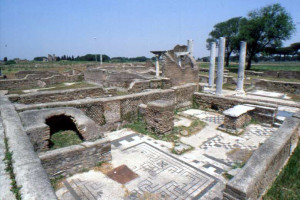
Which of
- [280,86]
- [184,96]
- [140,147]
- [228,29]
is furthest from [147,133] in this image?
[228,29]

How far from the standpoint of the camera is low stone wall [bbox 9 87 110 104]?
26.3ft

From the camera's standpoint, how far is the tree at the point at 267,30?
102 feet

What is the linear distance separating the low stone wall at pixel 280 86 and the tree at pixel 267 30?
63.0 ft

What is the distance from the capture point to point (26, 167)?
122 inches

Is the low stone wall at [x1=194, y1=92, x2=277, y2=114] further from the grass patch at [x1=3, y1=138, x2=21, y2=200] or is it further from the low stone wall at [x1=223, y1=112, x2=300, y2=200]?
the grass patch at [x1=3, y1=138, x2=21, y2=200]

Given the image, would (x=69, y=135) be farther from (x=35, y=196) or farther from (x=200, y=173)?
(x=200, y=173)

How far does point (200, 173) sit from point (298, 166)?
7.53 ft

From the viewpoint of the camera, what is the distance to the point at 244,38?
110 feet

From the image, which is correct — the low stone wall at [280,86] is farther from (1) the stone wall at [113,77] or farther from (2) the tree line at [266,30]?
(2) the tree line at [266,30]

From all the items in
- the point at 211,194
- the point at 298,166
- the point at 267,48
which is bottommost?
the point at 211,194

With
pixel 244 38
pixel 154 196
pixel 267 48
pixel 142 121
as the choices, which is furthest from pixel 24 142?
pixel 267 48

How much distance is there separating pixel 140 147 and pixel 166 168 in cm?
135

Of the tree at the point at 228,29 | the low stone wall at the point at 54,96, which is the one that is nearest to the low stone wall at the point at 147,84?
the low stone wall at the point at 54,96

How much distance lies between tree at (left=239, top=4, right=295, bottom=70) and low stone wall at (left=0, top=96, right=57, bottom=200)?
1401 inches
